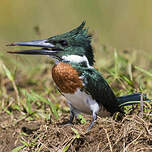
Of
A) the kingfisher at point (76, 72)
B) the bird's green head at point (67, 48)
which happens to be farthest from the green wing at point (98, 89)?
the bird's green head at point (67, 48)

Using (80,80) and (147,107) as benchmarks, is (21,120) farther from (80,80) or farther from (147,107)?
(147,107)

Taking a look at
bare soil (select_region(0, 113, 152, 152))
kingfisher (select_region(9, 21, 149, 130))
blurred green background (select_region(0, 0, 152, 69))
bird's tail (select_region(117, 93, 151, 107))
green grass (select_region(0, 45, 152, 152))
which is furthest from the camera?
blurred green background (select_region(0, 0, 152, 69))

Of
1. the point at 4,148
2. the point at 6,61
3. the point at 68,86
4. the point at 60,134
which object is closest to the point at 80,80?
the point at 68,86

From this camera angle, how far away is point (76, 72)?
141 inches

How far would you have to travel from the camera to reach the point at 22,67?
5.79 metres

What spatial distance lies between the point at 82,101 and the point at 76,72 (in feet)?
0.82

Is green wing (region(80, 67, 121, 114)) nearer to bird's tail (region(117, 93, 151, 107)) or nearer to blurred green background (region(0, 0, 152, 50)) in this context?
bird's tail (region(117, 93, 151, 107))

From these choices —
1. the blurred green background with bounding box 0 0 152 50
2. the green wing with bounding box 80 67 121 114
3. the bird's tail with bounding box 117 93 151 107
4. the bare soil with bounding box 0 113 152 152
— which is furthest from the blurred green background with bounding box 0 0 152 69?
the bare soil with bounding box 0 113 152 152

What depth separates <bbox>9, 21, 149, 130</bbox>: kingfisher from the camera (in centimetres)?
358

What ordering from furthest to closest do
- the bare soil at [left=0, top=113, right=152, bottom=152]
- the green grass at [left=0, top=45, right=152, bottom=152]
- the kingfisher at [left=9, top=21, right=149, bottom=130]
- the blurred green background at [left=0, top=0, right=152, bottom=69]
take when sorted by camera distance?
1. the blurred green background at [left=0, top=0, right=152, bottom=69]
2. the green grass at [left=0, top=45, right=152, bottom=152]
3. the kingfisher at [left=9, top=21, right=149, bottom=130]
4. the bare soil at [left=0, top=113, right=152, bottom=152]

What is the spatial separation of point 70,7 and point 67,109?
11.0ft

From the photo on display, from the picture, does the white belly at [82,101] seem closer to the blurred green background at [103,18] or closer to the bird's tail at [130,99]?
the bird's tail at [130,99]

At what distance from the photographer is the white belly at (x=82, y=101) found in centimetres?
358

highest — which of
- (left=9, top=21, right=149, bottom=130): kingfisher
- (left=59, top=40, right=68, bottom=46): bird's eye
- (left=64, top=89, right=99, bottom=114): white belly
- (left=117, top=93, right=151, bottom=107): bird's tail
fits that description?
(left=59, top=40, right=68, bottom=46): bird's eye
